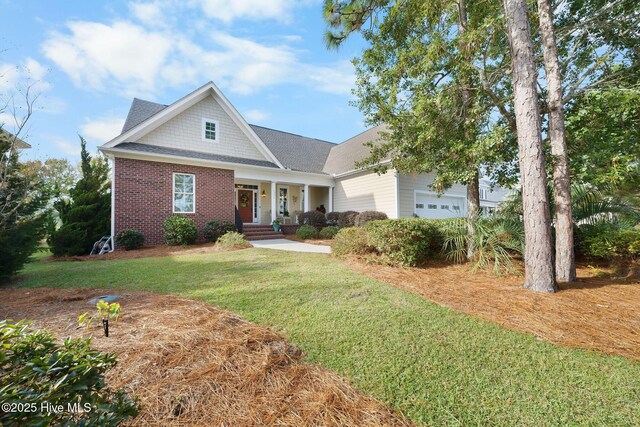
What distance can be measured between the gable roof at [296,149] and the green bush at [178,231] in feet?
23.4

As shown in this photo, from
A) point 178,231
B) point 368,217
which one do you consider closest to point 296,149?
point 368,217

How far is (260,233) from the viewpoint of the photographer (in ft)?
43.1

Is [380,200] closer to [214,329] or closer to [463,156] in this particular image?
[463,156]

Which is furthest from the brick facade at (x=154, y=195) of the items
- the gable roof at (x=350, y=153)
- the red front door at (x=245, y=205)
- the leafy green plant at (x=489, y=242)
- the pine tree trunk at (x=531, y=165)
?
the pine tree trunk at (x=531, y=165)

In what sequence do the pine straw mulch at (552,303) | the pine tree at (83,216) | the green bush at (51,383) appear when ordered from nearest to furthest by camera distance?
the green bush at (51,383)
the pine straw mulch at (552,303)
the pine tree at (83,216)

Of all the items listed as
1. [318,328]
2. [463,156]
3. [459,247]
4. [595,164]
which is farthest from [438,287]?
[595,164]

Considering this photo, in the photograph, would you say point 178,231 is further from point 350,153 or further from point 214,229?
point 350,153

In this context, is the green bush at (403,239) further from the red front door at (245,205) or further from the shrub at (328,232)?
the red front door at (245,205)

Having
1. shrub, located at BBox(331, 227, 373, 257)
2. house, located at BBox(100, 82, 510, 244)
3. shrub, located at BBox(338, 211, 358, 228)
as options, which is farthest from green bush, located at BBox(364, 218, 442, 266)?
shrub, located at BBox(338, 211, 358, 228)

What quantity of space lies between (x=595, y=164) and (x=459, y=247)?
120 inches

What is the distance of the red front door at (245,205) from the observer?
15.3 m

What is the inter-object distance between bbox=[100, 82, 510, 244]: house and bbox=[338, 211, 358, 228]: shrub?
858 millimetres

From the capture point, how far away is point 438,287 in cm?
459

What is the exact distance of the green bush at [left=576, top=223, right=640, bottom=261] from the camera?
546 centimetres
